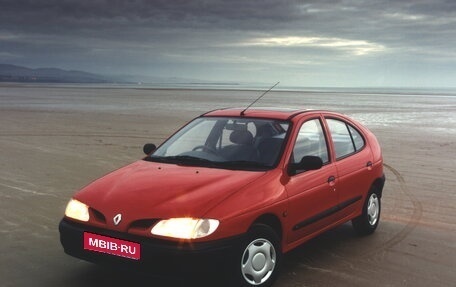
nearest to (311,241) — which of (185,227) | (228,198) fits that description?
(228,198)

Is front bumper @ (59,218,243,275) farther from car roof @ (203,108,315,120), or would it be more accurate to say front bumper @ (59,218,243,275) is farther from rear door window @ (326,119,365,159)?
rear door window @ (326,119,365,159)

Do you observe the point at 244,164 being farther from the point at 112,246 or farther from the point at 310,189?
the point at 112,246

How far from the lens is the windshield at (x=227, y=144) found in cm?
505

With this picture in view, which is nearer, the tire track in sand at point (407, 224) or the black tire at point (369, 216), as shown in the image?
the tire track in sand at point (407, 224)

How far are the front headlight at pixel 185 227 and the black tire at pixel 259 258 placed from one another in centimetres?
32

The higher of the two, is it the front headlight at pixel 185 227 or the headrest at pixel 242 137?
the headrest at pixel 242 137

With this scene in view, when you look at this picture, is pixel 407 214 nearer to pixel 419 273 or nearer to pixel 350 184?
pixel 350 184

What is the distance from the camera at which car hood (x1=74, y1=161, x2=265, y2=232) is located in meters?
4.15

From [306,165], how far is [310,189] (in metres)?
0.30

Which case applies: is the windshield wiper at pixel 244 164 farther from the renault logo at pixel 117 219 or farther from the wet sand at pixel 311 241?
the renault logo at pixel 117 219

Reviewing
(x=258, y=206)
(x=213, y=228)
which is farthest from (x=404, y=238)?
(x=213, y=228)

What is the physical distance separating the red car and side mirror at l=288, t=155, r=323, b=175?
0.01m

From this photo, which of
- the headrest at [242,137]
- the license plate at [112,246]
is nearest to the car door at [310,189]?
the headrest at [242,137]

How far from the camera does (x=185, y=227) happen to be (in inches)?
159
